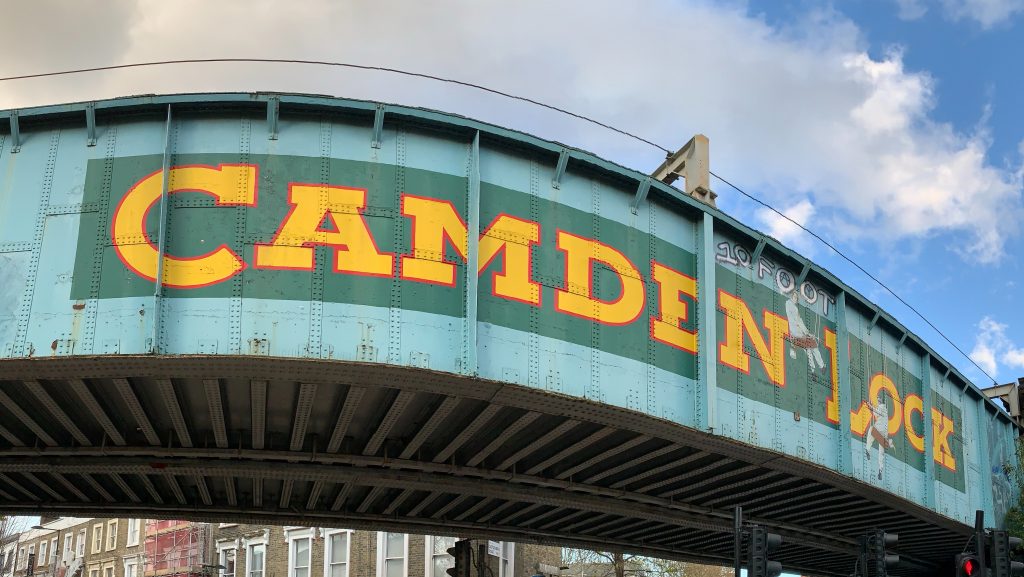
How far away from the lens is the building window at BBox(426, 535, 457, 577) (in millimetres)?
40750

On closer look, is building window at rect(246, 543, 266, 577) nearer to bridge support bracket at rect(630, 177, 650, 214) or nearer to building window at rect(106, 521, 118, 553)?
building window at rect(106, 521, 118, 553)

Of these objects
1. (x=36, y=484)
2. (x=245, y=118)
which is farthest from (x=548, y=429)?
(x=36, y=484)

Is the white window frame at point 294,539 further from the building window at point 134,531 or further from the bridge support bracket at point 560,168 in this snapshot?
the bridge support bracket at point 560,168

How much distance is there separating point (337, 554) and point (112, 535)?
75.9 feet

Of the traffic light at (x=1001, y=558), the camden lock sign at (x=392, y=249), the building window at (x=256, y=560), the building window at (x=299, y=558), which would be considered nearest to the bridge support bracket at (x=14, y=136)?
the camden lock sign at (x=392, y=249)

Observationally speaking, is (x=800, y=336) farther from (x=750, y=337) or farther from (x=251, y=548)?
(x=251, y=548)

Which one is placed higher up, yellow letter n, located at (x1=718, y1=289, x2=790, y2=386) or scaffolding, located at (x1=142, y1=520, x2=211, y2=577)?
yellow letter n, located at (x1=718, y1=289, x2=790, y2=386)

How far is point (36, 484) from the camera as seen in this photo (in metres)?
23.0

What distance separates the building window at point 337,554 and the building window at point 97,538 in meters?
24.4

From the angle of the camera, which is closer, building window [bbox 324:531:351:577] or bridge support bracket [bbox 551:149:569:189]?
bridge support bracket [bbox 551:149:569:189]

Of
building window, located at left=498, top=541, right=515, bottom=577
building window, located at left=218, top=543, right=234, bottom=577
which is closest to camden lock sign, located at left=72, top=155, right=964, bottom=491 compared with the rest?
building window, located at left=498, top=541, right=515, bottom=577

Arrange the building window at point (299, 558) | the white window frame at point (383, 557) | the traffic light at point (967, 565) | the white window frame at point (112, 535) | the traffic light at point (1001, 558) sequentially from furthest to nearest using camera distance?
1. the white window frame at point (112, 535)
2. the building window at point (299, 558)
3. the white window frame at point (383, 557)
4. the traffic light at point (967, 565)
5. the traffic light at point (1001, 558)

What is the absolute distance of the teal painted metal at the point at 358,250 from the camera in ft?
51.3

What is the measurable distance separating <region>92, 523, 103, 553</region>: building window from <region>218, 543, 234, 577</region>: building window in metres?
15.4
